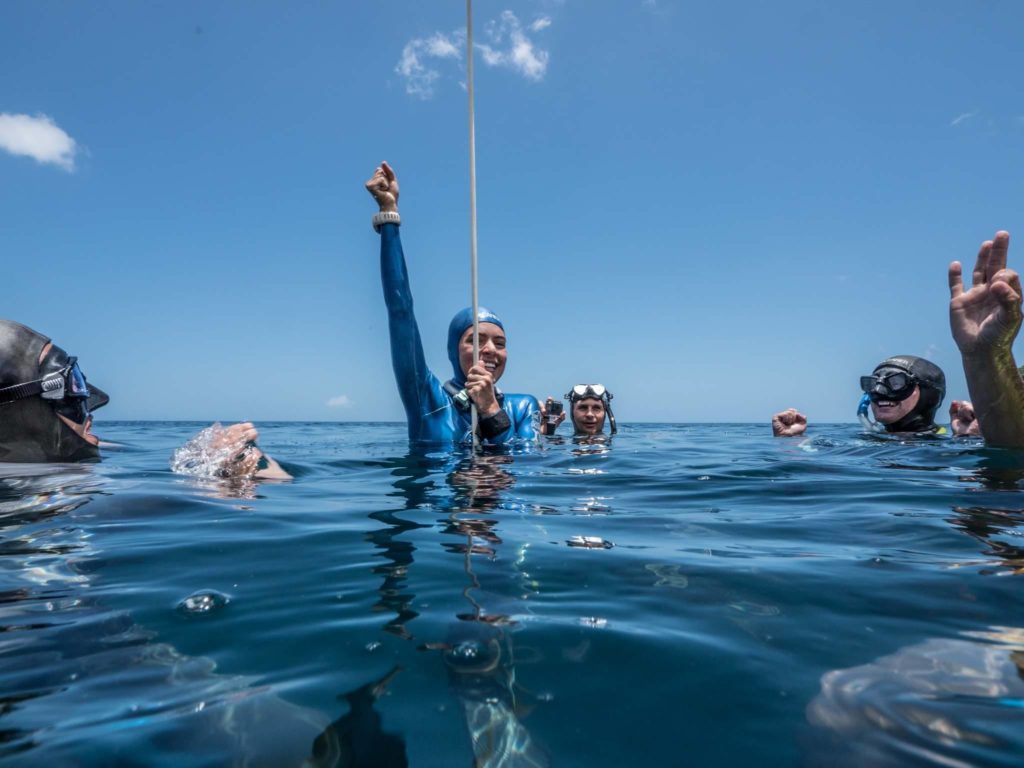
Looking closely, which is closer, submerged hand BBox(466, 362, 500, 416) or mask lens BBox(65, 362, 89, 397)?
mask lens BBox(65, 362, 89, 397)

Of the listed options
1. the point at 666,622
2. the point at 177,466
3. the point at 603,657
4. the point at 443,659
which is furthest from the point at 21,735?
the point at 177,466

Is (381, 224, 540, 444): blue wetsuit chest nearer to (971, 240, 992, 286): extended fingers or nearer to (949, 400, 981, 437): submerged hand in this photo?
(971, 240, 992, 286): extended fingers

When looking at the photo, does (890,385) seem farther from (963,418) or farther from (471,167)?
(471,167)

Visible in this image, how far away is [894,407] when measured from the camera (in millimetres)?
7793

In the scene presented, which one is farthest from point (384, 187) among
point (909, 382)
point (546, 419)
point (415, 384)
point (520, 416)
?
point (909, 382)

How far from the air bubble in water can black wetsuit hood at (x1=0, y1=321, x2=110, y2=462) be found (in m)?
2.82

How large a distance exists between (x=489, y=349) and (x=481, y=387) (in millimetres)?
1758

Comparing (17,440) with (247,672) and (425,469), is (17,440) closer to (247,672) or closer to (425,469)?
(425,469)

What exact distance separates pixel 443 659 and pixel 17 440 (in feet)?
13.6

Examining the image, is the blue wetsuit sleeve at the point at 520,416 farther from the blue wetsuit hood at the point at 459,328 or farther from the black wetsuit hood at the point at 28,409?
the black wetsuit hood at the point at 28,409

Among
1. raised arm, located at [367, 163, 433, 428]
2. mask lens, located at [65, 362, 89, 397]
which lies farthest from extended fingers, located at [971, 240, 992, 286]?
mask lens, located at [65, 362, 89, 397]

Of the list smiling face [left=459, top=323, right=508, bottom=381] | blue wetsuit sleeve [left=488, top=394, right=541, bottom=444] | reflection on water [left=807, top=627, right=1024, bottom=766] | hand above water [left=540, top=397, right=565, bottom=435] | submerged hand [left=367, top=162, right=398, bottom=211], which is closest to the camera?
reflection on water [left=807, top=627, right=1024, bottom=766]

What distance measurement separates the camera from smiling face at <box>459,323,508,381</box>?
6.50 m

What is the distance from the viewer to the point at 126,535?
9.47ft
